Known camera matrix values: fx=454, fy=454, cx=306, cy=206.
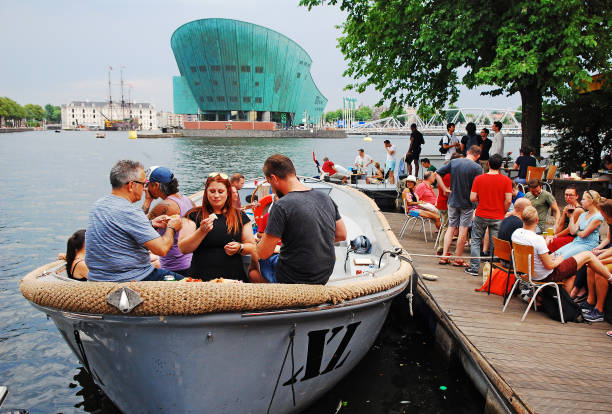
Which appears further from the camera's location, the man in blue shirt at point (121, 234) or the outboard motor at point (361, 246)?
the outboard motor at point (361, 246)

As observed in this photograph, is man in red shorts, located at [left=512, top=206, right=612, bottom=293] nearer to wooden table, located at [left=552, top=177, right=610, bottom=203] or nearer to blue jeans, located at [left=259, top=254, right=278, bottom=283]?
blue jeans, located at [left=259, top=254, right=278, bottom=283]

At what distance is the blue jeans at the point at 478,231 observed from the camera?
5.95 m

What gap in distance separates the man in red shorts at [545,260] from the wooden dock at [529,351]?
18.7 inches

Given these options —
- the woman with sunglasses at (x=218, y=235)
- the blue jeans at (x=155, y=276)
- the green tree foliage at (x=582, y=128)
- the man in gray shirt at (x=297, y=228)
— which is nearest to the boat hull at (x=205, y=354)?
the man in gray shirt at (x=297, y=228)

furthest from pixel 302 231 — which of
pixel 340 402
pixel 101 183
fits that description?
pixel 101 183

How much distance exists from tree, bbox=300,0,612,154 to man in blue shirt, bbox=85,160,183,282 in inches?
361

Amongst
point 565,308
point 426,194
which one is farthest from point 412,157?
point 565,308

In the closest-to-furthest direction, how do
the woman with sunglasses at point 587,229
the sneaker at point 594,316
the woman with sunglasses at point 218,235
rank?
the woman with sunglasses at point 218,235, the sneaker at point 594,316, the woman with sunglasses at point 587,229

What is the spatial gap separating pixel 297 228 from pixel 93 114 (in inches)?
8590

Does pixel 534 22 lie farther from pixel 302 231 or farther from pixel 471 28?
pixel 302 231

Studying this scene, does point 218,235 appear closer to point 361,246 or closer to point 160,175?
point 160,175

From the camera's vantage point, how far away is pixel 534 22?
10.1m

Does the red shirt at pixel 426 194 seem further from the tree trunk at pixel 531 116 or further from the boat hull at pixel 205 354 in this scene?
the boat hull at pixel 205 354

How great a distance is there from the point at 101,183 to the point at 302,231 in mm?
25979
